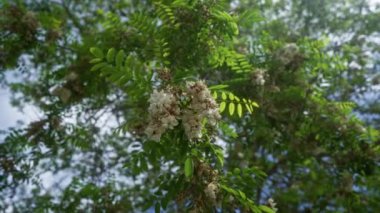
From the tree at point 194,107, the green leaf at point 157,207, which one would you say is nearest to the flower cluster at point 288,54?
the tree at point 194,107

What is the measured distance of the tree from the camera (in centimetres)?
349

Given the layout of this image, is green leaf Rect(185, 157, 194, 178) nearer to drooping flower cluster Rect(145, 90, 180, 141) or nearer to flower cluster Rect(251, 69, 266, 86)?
drooping flower cluster Rect(145, 90, 180, 141)

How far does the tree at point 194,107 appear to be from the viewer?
3486 millimetres

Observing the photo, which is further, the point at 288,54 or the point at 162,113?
the point at 288,54

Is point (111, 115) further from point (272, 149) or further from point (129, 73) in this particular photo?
point (129, 73)

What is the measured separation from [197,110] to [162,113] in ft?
0.80

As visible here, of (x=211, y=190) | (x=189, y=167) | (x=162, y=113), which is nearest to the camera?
(x=162, y=113)

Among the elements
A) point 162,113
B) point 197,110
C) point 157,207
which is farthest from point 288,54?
point 162,113

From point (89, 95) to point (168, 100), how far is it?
371cm

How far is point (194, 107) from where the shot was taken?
3.25 meters

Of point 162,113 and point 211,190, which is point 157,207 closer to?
point 211,190

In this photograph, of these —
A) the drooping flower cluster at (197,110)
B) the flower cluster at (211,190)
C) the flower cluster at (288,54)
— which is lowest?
the flower cluster at (211,190)

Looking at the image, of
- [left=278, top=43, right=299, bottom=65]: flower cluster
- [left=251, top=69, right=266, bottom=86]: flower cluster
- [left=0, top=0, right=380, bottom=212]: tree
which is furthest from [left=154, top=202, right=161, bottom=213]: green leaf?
[left=278, top=43, right=299, bottom=65]: flower cluster

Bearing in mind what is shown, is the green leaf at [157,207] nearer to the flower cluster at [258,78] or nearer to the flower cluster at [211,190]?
the flower cluster at [211,190]
